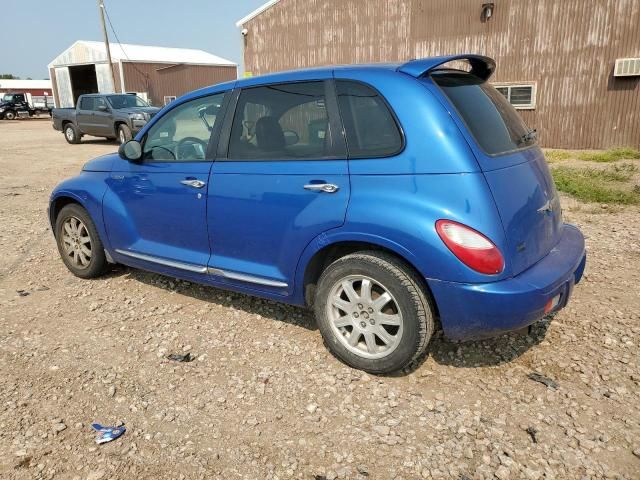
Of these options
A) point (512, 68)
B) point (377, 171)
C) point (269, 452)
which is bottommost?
point (269, 452)

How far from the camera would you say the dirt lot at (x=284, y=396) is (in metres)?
2.47

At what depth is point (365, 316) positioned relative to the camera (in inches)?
122

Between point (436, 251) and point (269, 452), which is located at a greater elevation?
point (436, 251)

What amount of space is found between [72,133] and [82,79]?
2168 cm

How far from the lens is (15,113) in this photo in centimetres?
3922

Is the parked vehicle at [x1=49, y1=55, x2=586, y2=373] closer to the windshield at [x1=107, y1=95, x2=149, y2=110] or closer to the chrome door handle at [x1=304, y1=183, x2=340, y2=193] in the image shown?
the chrome door handle at [x1=304, y1=183, x2=340, y2=193]

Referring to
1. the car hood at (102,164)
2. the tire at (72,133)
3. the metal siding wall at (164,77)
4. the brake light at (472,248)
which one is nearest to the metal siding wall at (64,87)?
the metal siding wall at (164,77)

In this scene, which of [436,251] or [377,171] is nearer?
[436,251]

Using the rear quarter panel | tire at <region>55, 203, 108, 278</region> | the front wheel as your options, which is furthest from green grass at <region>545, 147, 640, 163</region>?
the front wheel

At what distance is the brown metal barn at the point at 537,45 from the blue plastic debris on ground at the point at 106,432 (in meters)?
14.1

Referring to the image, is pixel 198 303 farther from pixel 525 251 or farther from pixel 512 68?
pixel 512 68

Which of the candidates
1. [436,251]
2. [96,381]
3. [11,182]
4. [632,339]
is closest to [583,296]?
[632,339]

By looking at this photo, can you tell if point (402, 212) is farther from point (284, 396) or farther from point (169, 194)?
point (169, 194)

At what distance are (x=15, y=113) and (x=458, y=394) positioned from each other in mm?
44833
